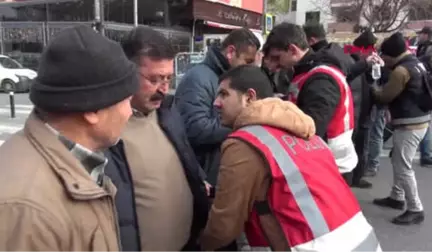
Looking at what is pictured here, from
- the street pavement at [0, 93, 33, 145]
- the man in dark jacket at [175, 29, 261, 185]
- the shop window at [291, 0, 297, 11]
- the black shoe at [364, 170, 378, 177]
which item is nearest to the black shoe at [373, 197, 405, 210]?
the black shoe at [364, 170, 378, 177]

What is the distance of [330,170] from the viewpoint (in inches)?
68.5

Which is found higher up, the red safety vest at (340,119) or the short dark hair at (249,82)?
the short dark hair at (249,82)

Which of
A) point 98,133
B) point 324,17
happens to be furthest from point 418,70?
point 324,17

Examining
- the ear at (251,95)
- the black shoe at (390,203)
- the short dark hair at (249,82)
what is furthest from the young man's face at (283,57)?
the black shoe at (390,203)

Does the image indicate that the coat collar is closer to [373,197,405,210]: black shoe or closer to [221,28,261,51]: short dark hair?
[221,28,261,51]: short dark hair

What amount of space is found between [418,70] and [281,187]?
3384 millimetres

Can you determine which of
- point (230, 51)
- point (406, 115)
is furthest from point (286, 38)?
→ point (406, 115)

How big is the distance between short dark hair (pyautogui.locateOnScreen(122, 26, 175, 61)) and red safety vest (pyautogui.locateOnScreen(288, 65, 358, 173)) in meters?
1.32

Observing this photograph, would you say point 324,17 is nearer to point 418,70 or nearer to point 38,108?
point 418,70

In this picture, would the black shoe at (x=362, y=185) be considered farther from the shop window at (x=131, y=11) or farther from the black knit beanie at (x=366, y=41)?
the shop window at (x=131, y=11)

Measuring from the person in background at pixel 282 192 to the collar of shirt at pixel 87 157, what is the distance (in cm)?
63

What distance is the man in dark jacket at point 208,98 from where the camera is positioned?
8.56 feet

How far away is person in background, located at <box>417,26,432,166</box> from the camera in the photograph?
646cm

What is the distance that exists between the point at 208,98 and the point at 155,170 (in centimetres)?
92
